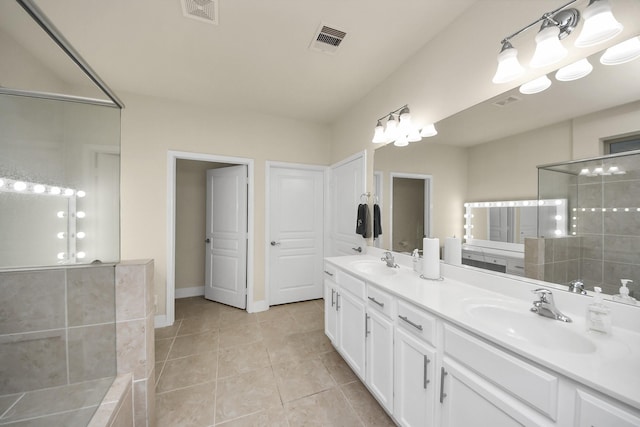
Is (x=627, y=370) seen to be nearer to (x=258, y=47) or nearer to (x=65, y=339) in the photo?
(x=65, y=339)

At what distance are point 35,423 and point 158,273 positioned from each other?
5.87 feet

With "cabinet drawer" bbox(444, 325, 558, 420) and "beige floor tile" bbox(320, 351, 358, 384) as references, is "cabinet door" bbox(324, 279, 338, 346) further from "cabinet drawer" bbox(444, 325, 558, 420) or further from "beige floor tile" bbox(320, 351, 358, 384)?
"cabinet drawer" bbox(444, 325, 558, 420)

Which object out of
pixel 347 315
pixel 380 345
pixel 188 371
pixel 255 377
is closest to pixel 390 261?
pixel 347 315

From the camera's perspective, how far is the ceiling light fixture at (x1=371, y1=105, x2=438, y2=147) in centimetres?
187

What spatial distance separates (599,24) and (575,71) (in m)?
0.19

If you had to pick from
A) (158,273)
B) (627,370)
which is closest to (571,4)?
(627,370)

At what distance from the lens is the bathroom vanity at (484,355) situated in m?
0.67

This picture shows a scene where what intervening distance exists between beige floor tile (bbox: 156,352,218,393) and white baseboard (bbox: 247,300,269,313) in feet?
2.91

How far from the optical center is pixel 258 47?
1.93 metres

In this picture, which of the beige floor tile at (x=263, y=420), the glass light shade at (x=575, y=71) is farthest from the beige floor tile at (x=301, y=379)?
the glass light shade at (x=575, y=71)

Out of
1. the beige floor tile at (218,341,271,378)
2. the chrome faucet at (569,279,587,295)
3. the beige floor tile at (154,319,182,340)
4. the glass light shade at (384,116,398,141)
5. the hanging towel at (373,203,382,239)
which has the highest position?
the glass light shade at (384,116,398,141)

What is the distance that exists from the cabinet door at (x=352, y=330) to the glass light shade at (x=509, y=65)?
1.58m

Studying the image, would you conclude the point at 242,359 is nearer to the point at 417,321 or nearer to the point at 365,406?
the point at 365,406

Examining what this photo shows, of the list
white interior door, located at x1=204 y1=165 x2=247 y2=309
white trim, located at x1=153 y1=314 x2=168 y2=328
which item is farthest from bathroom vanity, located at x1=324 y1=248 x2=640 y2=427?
white trim, located at x1=153 y1=314 x2=168 y2=328
